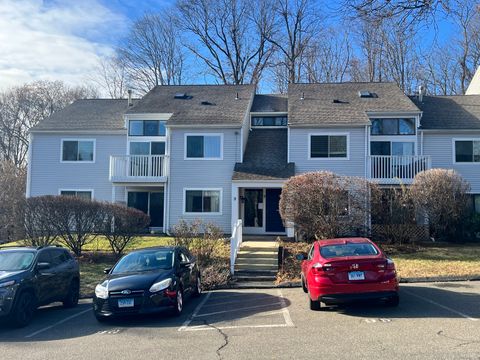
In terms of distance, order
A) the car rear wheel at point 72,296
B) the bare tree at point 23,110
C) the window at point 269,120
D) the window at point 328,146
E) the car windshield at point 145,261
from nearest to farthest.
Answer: the car windshield at point 145,261 → the car rear wheel at point 72,296 → the window at point 328,146 → the window at point 269,120 → the bare tree at point 23,110

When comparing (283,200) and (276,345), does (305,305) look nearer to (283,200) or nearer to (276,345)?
(276,345)

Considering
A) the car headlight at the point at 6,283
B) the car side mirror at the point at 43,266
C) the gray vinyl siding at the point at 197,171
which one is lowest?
the car headlight at the point at 6,283

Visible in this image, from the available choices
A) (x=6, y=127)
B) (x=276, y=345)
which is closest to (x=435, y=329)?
(x=276, y=345)

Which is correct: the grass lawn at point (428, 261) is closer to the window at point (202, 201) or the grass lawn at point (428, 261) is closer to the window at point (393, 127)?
the window at point (202, 201)

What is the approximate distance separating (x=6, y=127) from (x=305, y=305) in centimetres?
4391

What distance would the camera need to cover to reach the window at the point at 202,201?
23641 mm

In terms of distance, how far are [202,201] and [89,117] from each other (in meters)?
8.96

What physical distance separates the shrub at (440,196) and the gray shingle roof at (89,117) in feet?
51.8

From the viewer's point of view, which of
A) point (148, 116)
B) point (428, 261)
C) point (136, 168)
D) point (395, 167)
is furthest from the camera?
point (148, 116)

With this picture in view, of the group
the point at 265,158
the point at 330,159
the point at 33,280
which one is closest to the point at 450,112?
the point at 330,159

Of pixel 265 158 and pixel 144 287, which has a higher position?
pixel 265 158

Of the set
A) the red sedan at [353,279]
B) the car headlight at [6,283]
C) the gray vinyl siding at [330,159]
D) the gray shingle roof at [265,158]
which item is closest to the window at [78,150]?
the gray shingle roof at [265,158]

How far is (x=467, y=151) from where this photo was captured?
23.7m

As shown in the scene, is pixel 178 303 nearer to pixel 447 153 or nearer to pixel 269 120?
pixel 269 120
